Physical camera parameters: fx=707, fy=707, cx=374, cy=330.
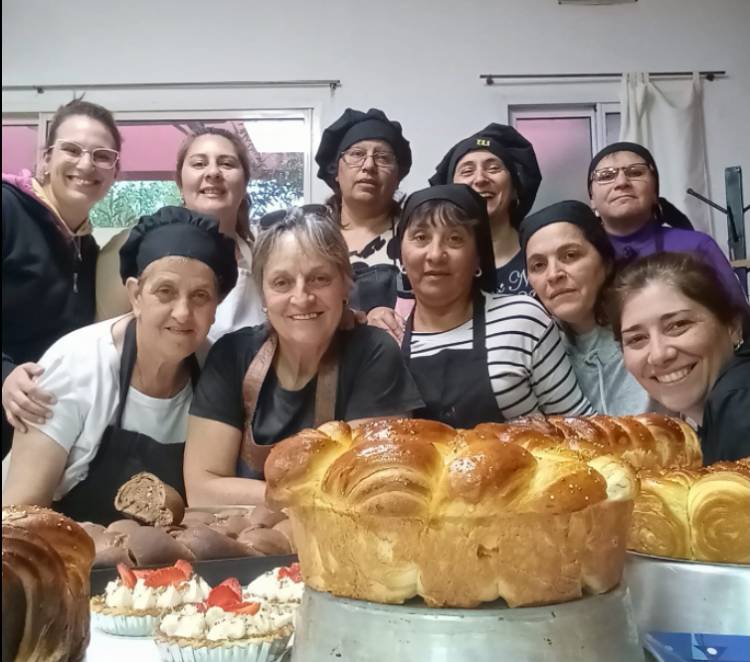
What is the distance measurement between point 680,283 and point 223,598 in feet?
1.70

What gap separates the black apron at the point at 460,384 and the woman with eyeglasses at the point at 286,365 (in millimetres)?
52

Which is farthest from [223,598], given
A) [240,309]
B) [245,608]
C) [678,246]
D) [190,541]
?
[678,246]

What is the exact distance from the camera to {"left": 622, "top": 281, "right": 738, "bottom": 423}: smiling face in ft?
2.15

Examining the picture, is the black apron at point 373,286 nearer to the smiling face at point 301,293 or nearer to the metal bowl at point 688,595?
the smiling face at point 301,293

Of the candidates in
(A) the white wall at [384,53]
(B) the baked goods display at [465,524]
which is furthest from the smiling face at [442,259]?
(B) the baked goods display at [465,524]

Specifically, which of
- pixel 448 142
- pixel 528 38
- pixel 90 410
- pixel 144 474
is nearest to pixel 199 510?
pixel 144 474

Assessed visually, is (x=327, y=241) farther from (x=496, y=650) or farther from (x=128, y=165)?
(x=496, y=650)

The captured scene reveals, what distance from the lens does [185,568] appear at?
525 millimetres

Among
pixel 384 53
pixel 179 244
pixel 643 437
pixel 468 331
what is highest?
pixel 384 53

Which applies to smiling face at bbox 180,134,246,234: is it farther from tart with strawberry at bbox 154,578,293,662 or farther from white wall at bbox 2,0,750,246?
tart with strawberry at bbox 154,578,293,662

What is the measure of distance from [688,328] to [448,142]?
0.40m

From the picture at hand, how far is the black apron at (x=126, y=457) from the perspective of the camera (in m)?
0.90

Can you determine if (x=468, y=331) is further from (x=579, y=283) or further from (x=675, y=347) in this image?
(x=675, y=347)

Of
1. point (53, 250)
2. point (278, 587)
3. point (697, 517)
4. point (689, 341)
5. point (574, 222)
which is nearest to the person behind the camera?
point (697, 517)
